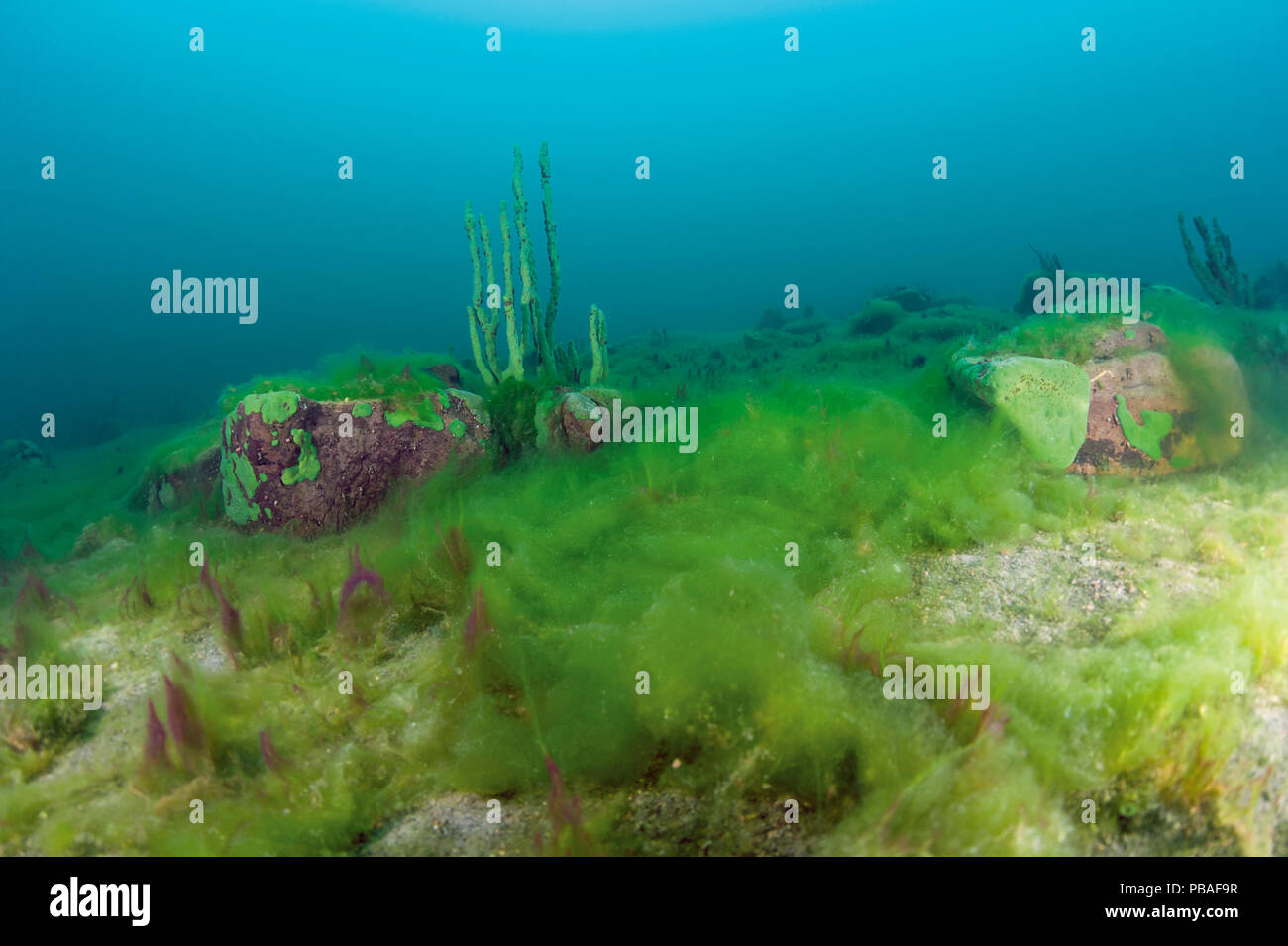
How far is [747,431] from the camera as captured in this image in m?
5.54

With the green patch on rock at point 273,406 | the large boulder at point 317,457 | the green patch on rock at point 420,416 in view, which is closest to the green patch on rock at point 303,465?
the large boulder at point 317,457

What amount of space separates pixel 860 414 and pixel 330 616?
4682mm

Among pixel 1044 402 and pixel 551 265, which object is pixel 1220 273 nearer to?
pixel 1044 402

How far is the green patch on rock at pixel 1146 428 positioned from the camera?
5500 millimetres

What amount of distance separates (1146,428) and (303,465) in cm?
787

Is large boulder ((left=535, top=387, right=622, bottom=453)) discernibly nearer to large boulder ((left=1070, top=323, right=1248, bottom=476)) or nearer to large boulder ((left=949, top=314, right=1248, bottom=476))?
large boulder ((left=949, top=314, right=1248, bottom=476))

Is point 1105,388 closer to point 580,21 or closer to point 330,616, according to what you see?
point 330,616

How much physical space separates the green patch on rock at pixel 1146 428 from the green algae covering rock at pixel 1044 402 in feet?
1.53

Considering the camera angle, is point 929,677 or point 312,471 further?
point 312,471

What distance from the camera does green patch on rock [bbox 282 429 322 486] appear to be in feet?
18.2

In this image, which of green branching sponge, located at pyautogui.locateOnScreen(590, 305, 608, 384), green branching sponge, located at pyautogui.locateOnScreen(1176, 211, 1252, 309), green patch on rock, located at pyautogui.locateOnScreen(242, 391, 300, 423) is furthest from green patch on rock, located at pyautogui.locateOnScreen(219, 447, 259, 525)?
green branching sponge, located at pyautogui.locateOnScreen(1176, 211, 1252, 309)

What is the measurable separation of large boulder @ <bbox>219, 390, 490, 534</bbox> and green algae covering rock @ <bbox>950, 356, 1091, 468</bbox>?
532 cm

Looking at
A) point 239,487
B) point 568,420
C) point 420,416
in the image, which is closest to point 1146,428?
point 568,420
